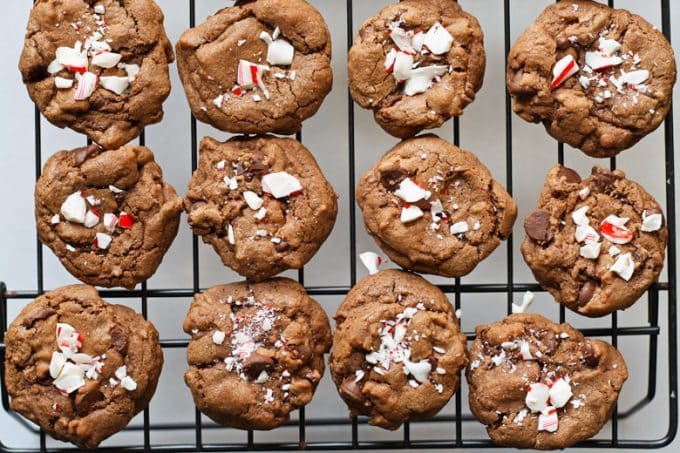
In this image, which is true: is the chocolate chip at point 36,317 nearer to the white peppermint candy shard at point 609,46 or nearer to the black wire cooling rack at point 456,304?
the black wire cooling rack at point 456,304

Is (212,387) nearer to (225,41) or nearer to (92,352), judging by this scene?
(92,352)

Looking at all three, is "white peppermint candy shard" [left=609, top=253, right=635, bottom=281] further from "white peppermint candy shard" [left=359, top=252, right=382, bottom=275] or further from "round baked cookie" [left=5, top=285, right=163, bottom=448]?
"round baked cookie" [left=5, top=285, right=163, bottom=448]

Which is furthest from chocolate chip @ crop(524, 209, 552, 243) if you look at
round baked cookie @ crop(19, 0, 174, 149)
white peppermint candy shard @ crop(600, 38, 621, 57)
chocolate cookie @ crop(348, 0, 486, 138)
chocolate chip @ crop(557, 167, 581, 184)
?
round baked cookie @ crop(19, 0, 174, 149)

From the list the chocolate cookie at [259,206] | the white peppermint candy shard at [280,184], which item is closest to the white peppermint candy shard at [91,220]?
the chocolate cookie at [259,206]

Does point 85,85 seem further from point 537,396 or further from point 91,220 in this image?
point 537,396

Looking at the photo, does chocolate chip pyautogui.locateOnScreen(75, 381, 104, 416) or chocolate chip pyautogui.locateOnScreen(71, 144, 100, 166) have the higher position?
chocolate chip pyautogui.locateOnScreen(71, 144, 100, 166)
